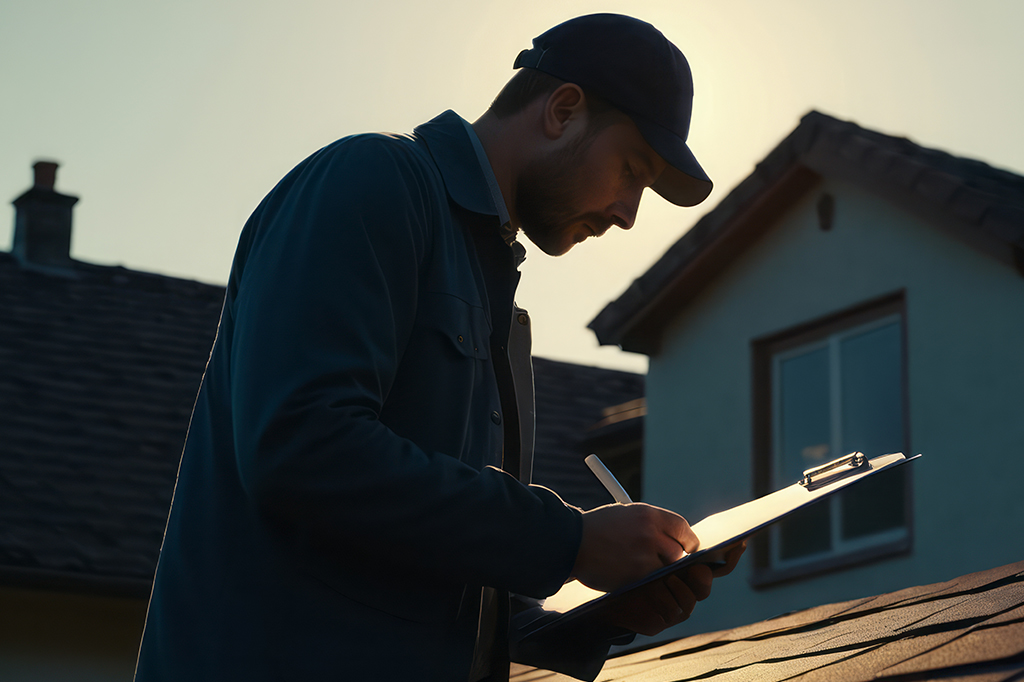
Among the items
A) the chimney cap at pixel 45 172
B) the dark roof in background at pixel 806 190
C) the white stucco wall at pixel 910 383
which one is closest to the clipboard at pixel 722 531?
the white stucco wall at pixel 910 383

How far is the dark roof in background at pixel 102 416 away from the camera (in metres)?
9.80

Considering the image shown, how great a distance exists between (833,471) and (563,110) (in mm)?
779

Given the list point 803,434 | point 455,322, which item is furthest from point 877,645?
point 803,434

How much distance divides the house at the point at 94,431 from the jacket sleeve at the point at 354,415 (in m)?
8.64

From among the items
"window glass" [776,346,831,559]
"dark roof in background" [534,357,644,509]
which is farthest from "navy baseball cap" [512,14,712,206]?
"dark roof in background" [534,357,644,509]

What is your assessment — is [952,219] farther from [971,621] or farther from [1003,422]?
[971,621]

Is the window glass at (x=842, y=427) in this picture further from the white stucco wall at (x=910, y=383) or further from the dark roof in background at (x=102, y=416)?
the dark roof in background at (x=102, y=416)

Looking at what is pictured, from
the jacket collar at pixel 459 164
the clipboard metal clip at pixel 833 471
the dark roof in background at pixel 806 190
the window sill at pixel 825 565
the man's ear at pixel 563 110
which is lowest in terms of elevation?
the clipboard metal clip at pixel 833 471

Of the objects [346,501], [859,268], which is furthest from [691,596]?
[859,268]

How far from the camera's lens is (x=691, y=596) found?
192 centimetres

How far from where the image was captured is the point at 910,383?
9336 millimetres

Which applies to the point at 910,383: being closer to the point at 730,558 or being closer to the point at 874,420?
the point at 874,420

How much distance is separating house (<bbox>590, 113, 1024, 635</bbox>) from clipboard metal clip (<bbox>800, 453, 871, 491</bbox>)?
6.82 meters

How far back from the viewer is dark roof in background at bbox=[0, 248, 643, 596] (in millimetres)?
9805
